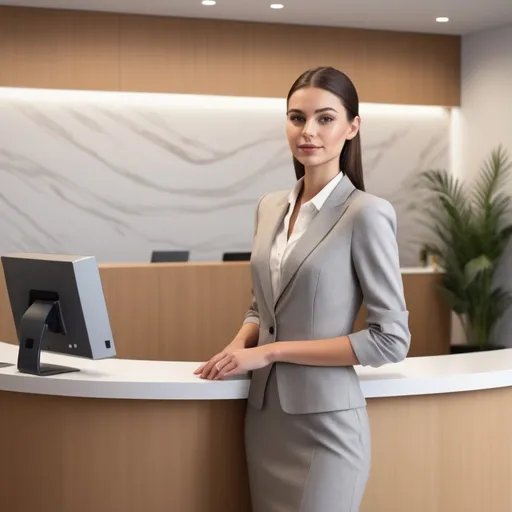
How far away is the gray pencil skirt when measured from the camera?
8.93ft

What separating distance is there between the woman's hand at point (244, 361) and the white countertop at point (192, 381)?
13 centimetres

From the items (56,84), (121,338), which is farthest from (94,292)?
(56,84)

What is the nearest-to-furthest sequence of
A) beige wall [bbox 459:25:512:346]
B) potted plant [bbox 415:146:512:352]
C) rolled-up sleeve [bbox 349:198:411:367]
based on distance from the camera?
rolled-up sleeve [bbox 349:198:411:367]
potted plant [bbox 415:146:512:352]
beige wall [bbox 459:25:512:346]

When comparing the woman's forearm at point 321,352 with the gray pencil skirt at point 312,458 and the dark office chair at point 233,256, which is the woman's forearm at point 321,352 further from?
the dark office chair at point 233,256

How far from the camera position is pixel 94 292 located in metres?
3.18

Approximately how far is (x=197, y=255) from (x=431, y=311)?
2215mm

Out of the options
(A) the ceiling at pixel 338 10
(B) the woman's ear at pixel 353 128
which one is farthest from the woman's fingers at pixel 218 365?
(A) the ceiling at pixel 338 10

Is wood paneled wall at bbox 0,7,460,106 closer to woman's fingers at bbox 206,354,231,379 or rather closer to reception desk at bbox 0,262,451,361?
reception desk at bbox 0,262,451,361

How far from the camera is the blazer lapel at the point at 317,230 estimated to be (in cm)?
273

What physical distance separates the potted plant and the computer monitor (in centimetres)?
608

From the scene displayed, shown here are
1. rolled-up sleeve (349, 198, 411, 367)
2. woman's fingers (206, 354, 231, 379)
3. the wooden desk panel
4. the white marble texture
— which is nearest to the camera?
rolled-up sleeve (349, 198, 411, 367)

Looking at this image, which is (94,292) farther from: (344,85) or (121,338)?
(121,338)

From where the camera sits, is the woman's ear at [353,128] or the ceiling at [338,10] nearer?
the woman's ear at [353,128]

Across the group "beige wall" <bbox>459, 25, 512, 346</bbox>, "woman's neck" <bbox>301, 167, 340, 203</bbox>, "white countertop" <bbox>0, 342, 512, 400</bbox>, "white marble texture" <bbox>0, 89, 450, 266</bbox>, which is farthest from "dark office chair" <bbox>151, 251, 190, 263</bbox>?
"woman's neck" <bbox>301, 167, 340, 203</bbox>
